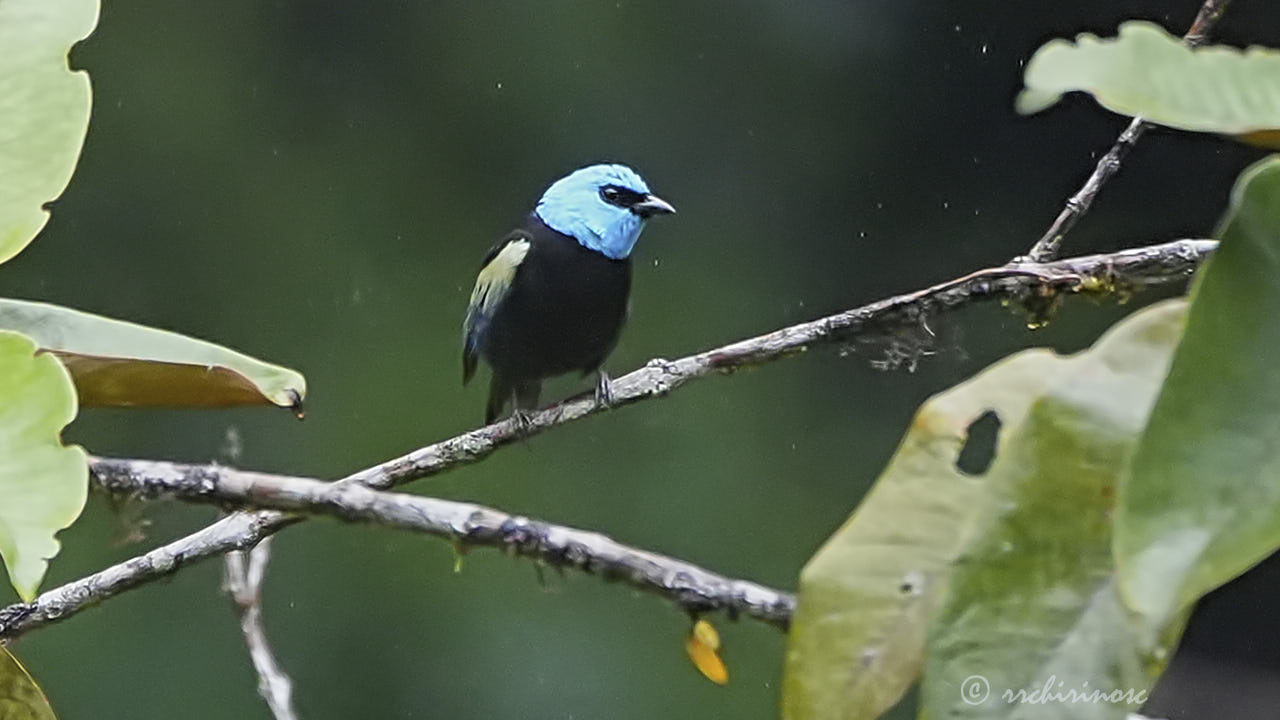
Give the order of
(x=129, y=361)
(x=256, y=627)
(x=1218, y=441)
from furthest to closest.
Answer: (x=256, y=627) → (x=129, y=361) → (x=1218, y=441)

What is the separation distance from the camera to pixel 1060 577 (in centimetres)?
→ 51

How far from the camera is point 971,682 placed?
48 cm

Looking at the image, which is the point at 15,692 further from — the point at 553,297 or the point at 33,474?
the point at 553,297

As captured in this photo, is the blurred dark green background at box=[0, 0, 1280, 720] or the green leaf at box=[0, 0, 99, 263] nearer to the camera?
the green leaf at box=[0, 0, 99, 263]

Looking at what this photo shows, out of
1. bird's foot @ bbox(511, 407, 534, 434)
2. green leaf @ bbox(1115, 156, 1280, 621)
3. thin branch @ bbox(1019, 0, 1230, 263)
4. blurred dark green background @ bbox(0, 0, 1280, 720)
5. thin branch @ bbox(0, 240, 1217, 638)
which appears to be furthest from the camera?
blurred dark green background @ bbox(0, 0, 1280, 720)

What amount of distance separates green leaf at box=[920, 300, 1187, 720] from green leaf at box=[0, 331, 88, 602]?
0.86 feet

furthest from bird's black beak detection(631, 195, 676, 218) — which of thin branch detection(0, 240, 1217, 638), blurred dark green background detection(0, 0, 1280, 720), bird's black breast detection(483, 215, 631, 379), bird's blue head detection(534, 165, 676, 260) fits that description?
thin branch detection(0, 240, 1217, 638)

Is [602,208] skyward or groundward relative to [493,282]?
skyward

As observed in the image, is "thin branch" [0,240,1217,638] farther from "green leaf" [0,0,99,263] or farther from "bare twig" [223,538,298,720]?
"green leaf" [0,0,99,263]

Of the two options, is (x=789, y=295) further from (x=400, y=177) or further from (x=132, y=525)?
(x=132, y=525)

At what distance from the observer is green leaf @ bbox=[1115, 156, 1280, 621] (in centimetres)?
45

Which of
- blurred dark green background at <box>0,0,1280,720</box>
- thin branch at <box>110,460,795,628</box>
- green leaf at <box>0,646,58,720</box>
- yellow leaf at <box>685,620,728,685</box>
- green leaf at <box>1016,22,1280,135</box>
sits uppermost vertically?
green leaf at <box>1016,22,1280,135</box>

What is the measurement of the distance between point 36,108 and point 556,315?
2117 mm

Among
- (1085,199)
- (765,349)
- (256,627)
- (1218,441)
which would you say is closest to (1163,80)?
(1218,441)
